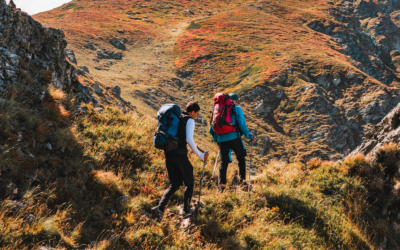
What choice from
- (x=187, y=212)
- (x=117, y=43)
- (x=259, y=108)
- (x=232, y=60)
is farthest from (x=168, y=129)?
(x=117, y=43)

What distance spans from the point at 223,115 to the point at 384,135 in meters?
5.43

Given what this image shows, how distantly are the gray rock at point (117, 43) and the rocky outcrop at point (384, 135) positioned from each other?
7308 cm

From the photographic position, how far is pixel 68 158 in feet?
17.2

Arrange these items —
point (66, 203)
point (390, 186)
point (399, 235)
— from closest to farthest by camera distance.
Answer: point (66, 203) → point (399, 235) → point (390, 186)

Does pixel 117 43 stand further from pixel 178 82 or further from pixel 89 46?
pixel 178 82

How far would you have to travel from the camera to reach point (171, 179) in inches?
178

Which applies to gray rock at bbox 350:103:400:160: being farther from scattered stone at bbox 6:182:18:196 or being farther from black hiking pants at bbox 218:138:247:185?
scattered stone at bbox 6:182:18:196

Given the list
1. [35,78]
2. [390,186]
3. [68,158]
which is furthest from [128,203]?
[390,186]

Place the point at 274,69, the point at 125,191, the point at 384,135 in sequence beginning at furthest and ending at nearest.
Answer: the point at 274,69 → the point at 384,135 → the point at 125,191

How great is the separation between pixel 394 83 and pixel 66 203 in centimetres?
15265

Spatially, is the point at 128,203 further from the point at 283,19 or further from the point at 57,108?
the point at 283,19

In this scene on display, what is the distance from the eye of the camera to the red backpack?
18.7 ft

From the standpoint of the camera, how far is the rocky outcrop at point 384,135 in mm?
6770

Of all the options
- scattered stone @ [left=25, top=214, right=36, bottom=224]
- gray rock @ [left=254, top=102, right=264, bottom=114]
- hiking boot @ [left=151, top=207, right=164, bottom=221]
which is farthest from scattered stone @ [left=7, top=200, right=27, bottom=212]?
gray rock @ [left=254, top=102, right=264, bottom=114]
